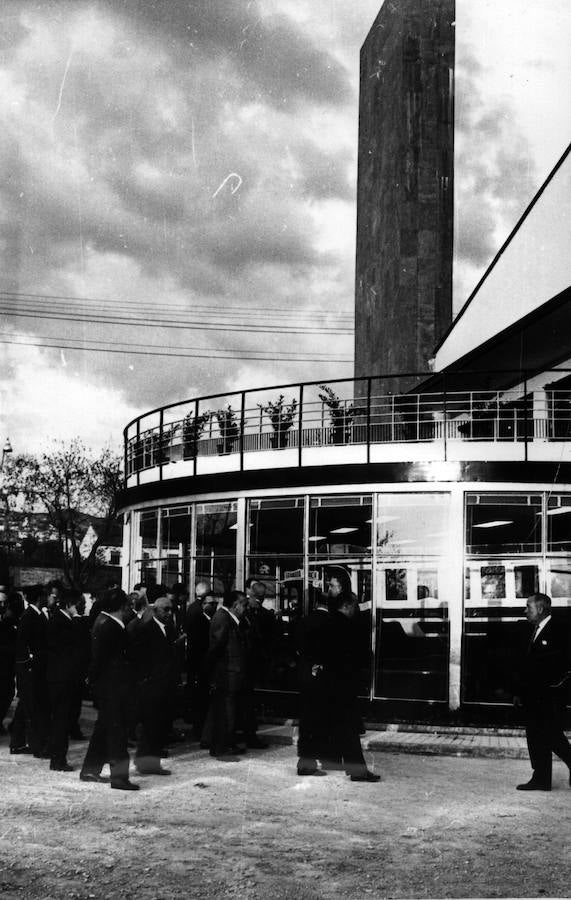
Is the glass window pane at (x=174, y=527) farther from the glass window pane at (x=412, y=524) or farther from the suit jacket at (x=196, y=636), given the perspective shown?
the suit jacket at (x=196, y=636)

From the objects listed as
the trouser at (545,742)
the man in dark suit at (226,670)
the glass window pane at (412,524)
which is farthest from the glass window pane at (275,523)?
the trouser at (545,742)

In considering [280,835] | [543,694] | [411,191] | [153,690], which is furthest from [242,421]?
[411,191]

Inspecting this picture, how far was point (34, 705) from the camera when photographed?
11.2m

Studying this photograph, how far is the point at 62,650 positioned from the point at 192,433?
8785 mm

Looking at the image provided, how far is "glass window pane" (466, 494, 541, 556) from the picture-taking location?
588 inches

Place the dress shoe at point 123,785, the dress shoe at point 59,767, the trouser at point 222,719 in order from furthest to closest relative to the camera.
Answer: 1. the trouser at point 222,719
2. the dress shoe at point 59,767
3. the dress shoe at point 123,785

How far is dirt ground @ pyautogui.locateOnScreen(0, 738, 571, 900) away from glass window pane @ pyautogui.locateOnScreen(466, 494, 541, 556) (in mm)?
5035

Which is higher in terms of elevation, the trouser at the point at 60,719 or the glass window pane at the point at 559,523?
the glass window pane at the point at 559,523

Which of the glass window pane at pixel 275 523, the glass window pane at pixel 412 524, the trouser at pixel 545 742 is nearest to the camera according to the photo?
the trouser at pixel 545 742

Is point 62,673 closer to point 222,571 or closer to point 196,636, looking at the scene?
point 196,636

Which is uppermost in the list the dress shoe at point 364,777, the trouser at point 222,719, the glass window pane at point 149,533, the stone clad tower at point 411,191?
the stone clad tower at point 411,191

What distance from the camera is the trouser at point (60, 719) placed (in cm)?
991

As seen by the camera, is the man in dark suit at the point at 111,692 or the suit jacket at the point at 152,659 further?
the suit jacket at the point at 152,659

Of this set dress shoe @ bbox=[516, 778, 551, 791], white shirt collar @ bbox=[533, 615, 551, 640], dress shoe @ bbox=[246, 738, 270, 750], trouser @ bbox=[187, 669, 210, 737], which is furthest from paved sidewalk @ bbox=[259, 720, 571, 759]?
white shirt collar @ bbox=[533, 615, 551, 640]
